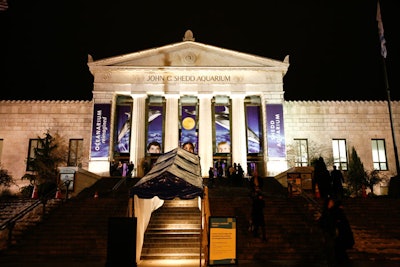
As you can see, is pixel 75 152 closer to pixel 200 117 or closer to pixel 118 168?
pixel 118 168

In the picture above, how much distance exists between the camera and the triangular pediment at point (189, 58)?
31000 mm

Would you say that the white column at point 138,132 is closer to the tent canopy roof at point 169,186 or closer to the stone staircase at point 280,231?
the stone staircase at point 280,231

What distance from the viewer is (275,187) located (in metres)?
23.4

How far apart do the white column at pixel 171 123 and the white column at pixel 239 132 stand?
4.49 meters

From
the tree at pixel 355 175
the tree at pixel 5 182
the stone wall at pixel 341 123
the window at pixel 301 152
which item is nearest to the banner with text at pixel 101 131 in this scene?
the tree at pixel 5 182

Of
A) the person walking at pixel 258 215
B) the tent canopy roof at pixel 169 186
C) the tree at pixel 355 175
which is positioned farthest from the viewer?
the tree at pixel 355 175

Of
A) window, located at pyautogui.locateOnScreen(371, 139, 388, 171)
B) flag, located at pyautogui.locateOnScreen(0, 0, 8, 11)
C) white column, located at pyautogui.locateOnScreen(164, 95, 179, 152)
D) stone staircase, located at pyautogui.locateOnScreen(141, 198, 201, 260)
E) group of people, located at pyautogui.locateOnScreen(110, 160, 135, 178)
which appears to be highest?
flag, located at pyautogui.locateOnScreen(0, 0, 8, 11)

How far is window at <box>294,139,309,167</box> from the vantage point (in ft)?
103

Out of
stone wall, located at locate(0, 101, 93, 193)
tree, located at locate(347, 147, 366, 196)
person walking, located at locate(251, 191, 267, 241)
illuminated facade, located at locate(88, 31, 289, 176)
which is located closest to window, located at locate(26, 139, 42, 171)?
stone wall, located at locate(0, 101, 93, 193)

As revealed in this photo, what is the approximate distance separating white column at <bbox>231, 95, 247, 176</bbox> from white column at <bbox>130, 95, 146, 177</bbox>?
23.3 feet

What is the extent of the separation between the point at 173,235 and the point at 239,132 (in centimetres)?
1709

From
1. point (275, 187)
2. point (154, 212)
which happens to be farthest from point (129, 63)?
point (154, 212)

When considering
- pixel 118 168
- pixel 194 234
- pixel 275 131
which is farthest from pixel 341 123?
pixel 194 234

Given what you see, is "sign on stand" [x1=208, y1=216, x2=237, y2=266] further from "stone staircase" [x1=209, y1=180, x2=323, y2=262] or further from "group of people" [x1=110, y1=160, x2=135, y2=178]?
"group of people" [x1=110, y1=160, x2=135, y2=178]
